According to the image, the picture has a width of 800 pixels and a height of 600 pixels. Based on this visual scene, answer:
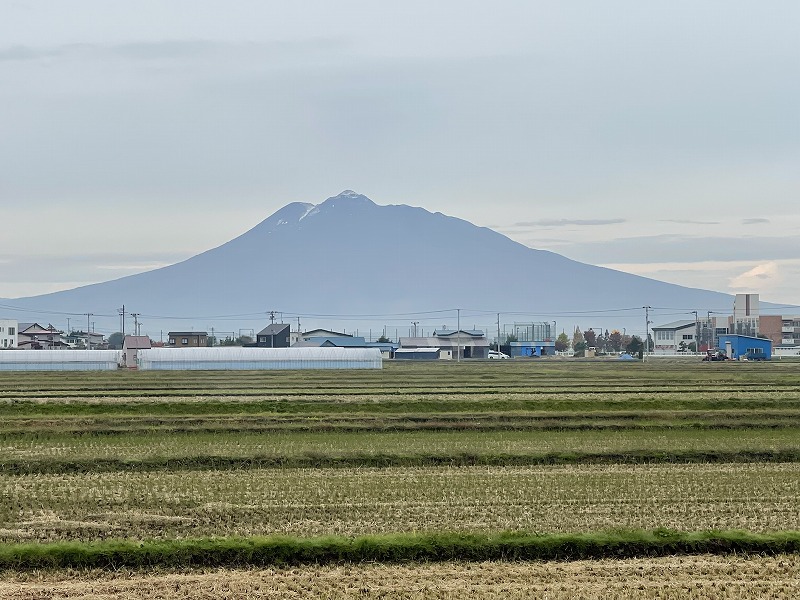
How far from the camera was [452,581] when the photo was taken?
12297 mm

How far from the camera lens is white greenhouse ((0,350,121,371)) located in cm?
7712

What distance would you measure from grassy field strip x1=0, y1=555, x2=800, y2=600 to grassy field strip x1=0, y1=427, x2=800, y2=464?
30.3 feet

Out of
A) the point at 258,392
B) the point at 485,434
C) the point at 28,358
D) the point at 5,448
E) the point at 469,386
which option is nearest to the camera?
the point at 5,448

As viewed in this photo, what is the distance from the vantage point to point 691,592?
11.9 metres

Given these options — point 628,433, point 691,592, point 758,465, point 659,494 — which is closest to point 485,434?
point 628,433

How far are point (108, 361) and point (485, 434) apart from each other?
57252 millimetres

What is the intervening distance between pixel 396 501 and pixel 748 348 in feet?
320

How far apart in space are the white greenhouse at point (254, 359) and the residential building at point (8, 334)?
220ft

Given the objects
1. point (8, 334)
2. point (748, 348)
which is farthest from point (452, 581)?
point (8, 334)

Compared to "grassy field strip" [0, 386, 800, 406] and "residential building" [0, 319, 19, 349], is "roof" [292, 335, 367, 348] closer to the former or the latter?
"residential building" [0, 319, 19, 349]

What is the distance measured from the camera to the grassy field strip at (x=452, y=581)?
38.7ft

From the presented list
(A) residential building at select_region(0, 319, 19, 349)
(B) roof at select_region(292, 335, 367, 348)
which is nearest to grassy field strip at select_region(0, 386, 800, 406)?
(B) roof at select_region(292, 335, 367, 348)

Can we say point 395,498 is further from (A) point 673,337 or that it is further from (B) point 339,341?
(A) point 673,337

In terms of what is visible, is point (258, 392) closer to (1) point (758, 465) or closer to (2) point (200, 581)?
(1) point (758, 465)
